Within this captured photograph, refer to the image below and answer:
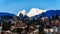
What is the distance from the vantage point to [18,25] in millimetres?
7102

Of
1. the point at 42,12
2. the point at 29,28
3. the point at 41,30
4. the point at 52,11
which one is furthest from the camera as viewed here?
the point at 42,12

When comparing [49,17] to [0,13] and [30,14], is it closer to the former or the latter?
[30,14]

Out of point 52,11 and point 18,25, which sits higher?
point 52,11

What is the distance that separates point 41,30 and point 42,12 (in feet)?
5.97

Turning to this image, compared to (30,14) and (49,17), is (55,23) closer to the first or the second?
(49,17)

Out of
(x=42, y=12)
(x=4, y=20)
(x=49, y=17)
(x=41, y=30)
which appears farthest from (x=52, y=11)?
(x=4, y=20)

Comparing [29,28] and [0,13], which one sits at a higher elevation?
[0,13]

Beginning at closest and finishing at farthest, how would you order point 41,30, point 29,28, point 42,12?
1. point 41,30
2. point 29,28
3. point 42,12

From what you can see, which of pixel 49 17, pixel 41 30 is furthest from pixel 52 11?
pixel 41 30

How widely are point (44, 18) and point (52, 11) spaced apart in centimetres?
49

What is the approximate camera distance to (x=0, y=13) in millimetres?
7500

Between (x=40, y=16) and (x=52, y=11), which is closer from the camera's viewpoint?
(x=52, y=11)

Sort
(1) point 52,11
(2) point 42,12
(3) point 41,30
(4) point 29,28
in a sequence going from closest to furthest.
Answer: (3) point 41,30 → (4) point 29,28 → (1) point 52,11 → (2) point 42,12

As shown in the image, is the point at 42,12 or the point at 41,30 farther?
the point at 42,12
